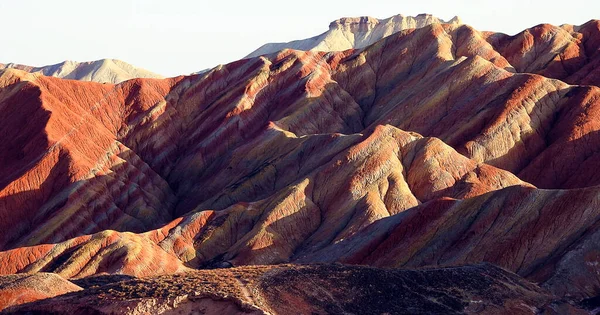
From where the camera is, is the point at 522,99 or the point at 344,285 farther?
the point at 522,99

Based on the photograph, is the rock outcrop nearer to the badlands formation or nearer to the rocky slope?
the badlands formation

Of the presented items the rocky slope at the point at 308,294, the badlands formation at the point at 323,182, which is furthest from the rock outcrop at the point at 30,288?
the rocky slope at the point at 308,294

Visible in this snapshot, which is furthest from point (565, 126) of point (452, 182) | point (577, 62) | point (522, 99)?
point (577, 62)

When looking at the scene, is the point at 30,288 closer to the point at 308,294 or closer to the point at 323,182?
the point at 308,294

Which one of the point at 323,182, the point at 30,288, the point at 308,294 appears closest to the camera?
the point at 308,294

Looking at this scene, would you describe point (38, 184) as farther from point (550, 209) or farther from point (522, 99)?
point (550, 209)

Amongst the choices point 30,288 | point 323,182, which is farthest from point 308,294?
point 323,182
